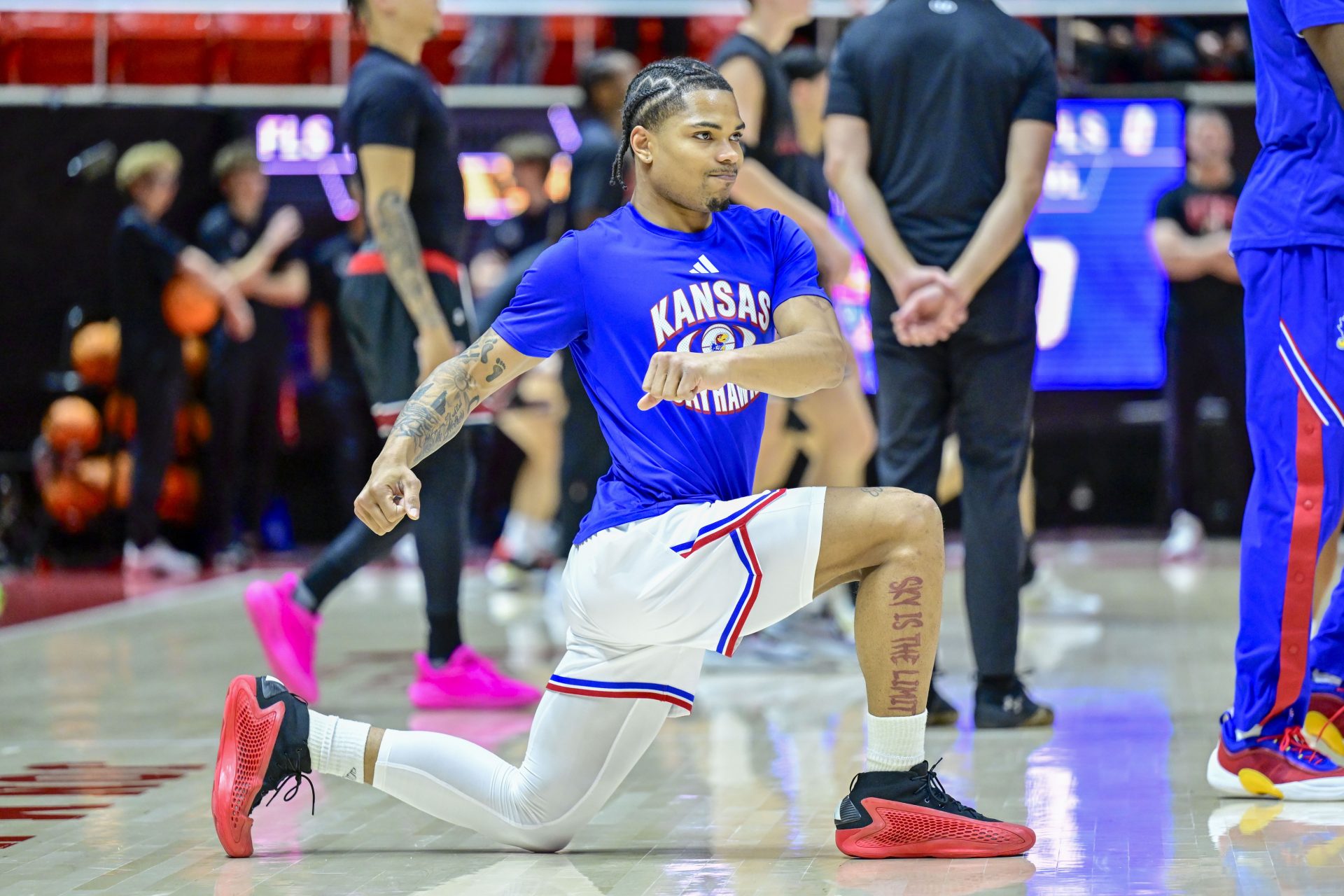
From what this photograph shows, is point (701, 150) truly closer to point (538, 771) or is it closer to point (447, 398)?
point (447, 398)

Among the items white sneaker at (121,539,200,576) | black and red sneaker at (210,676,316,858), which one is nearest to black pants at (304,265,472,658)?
black and red sneaker at (210,676,316,858)

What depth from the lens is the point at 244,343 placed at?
9.20m

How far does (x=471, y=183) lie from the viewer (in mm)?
9500

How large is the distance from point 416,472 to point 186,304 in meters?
4.94

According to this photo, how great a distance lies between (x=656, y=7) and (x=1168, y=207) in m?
2.89

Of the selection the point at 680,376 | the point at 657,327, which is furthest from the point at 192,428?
the point at 680,376

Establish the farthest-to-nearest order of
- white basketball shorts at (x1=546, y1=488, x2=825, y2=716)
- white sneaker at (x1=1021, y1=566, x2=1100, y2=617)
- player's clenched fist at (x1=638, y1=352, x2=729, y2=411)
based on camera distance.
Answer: white sneaker at (x1=1021, y1=566, x2=1100, y2=617) → white basketball shorts at (x1=546, y1=488, x2=825, y2=716) → player's clenched fist at (x1=638, y1=352, x2=729, y2=411)

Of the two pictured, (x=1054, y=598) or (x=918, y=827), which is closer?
(x=918, y=827)

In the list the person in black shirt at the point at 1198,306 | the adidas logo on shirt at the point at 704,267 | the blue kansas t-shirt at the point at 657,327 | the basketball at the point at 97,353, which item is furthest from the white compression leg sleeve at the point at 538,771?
the basketball at the point at 97,353

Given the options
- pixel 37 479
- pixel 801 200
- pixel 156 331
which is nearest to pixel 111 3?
pixel 156 331

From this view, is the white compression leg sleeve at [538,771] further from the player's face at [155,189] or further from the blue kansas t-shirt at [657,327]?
the player's face at [155,189]

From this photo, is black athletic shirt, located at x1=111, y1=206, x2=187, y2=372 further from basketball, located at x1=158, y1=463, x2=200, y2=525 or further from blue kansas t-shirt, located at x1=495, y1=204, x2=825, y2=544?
blue kansas t-shirt, located at x1=495, y1=204, x2=825, y2=544

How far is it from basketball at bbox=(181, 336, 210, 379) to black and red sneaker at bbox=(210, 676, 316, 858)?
21.4 ft

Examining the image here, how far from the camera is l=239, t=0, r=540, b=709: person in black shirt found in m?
4.47
